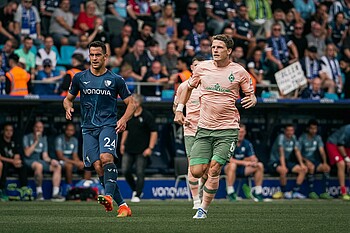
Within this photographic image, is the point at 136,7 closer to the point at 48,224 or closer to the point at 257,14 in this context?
the point at 257,14

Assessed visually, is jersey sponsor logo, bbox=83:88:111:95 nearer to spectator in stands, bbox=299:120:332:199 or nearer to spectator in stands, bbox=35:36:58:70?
spectator in stands, bbox=35:36:58:70

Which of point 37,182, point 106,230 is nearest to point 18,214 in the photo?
point 106,230

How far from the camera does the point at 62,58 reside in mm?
23078

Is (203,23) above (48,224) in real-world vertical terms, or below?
above

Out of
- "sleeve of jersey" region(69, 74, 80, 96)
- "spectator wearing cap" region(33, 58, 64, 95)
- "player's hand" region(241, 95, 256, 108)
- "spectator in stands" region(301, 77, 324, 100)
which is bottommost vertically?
"spectator in stands" region(301, 77, 324, 100)

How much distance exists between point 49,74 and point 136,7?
13.5ft

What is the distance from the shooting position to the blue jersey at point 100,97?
1340cm

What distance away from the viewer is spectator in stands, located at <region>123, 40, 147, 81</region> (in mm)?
23281

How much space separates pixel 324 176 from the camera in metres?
25.1

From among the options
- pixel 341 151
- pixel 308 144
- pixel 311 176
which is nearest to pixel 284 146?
pixel 308 144

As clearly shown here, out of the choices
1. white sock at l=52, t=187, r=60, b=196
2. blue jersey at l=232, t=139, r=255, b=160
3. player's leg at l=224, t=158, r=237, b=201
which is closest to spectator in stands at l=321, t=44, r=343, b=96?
blue jersey at l=232, t=139, r=255, b=160

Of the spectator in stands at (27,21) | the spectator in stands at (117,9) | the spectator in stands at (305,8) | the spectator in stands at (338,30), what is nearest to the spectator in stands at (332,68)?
the spectator in stands at (338,30)

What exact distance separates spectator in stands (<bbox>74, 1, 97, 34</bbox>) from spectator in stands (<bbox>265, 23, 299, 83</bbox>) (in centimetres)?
449

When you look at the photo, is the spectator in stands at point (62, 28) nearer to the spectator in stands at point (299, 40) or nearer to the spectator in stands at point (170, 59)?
the spectator in stands at point (170, 59)
